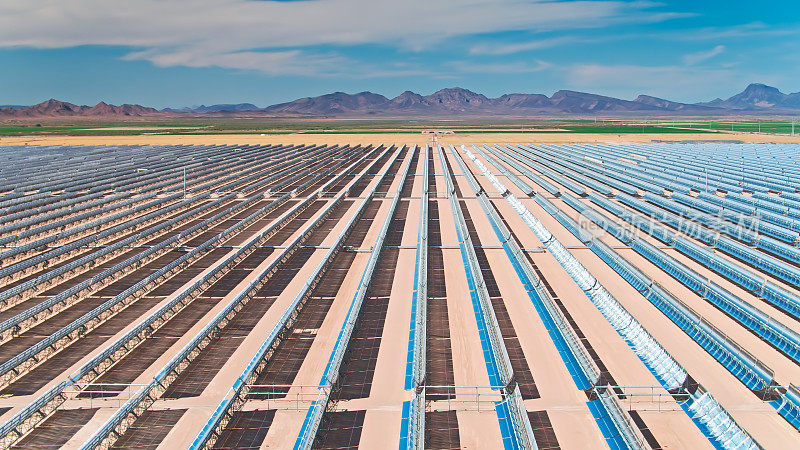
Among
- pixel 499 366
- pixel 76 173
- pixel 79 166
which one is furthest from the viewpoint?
pixel 79 166

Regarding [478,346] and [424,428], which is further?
[478,346]

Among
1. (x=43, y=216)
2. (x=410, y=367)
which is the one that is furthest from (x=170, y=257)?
(x=410, y=367)

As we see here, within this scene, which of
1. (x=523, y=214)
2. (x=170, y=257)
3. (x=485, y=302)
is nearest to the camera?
(x=485, y=302)

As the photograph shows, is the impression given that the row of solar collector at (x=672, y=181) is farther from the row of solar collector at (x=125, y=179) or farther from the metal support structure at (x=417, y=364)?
the row of solar collector at (x=125, y=179)

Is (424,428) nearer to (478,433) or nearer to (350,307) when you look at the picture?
(478,433)

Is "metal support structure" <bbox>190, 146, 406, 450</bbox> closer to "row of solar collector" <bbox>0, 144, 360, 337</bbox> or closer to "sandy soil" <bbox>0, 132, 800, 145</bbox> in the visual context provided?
"row of solar collector" <bbox>0, 144, 360, 337</bbox>

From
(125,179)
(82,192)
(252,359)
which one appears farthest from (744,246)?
(125,179)

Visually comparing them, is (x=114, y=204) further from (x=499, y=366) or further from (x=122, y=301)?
(x=499, y=366)
